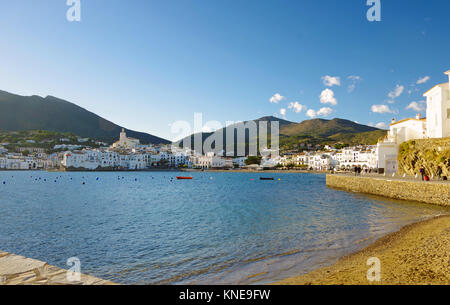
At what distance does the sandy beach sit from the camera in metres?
5.87

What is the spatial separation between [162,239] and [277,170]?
10841 cm

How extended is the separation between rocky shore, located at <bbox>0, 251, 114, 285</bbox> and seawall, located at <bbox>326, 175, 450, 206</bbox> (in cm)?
2192

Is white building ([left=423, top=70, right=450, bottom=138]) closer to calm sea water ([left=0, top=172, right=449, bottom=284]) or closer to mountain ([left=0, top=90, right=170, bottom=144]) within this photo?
calm sea water ([left=0, top=172, right=449, bottom=284])

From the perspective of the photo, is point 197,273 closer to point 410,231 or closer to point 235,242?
point 235,242

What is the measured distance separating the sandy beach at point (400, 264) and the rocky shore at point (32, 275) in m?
4.32

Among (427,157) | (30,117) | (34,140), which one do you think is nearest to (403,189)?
(427,157)

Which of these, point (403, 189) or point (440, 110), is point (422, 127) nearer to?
point (440, 110)

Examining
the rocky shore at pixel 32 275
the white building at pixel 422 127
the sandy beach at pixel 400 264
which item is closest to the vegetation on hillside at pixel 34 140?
the white building at pixel 422 127

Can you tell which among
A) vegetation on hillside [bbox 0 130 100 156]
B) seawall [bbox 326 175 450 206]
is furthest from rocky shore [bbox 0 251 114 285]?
vegetation on hillside [bbox 0 130 100 156]

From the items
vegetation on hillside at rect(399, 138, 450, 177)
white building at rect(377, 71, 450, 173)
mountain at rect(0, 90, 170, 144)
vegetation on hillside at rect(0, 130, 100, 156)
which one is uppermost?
mountain at rect(0, 90, 170, 144)

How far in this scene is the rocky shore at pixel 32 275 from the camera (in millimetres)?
4426

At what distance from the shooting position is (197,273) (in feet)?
25.1

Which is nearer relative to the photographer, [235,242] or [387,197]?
[235,242]
